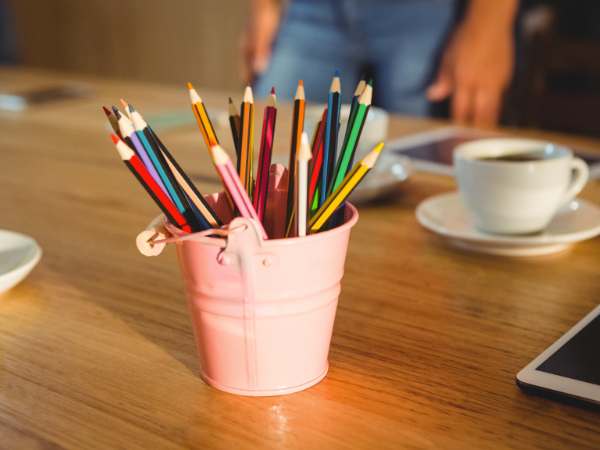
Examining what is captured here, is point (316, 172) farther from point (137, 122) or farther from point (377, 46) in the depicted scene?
point (377, 46)

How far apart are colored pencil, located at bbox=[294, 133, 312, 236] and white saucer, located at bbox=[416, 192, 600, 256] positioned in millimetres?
315

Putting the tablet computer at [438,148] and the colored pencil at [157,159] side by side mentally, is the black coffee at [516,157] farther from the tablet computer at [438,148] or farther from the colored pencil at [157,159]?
the colored pencil at [157,159]

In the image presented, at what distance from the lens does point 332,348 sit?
1.75 feet

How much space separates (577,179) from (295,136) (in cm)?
A: 41

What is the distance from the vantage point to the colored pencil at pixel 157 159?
0.43m

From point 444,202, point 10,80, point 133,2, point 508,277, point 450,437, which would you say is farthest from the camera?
point 133,2

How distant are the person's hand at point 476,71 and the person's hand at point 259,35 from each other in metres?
0.45

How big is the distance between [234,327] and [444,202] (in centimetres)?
45

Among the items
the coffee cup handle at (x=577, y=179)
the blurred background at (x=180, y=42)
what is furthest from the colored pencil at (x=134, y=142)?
the blurred background at (x=180, y=42)

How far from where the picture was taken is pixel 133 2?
3869 millimetres

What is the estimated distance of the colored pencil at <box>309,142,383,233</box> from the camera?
426mm

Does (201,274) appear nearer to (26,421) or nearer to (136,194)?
(26,421)

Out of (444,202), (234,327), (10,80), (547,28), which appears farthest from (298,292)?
(547,28)

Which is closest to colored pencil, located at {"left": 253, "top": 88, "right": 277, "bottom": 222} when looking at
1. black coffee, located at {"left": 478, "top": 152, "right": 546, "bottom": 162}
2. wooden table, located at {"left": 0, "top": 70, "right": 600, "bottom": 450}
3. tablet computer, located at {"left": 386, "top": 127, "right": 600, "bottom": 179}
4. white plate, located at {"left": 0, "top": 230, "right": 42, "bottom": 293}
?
wooden table, located at {"left": 0, "top": 70, "right": 600, "bottom": 450}
